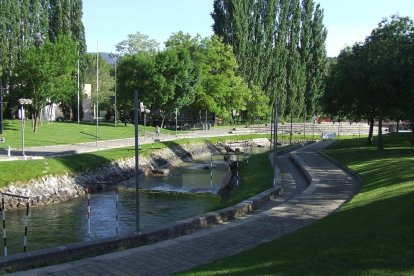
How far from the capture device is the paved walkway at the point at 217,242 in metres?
8.48

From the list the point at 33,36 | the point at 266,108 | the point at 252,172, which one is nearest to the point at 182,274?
the point at 252,172

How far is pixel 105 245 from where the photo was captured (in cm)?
998

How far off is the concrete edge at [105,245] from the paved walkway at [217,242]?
1.23 feet

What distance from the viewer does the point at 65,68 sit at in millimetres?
49000

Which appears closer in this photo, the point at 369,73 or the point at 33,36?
the point at 369,73

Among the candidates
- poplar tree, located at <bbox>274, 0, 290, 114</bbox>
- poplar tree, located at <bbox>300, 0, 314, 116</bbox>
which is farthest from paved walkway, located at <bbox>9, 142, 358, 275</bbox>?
poplar tree, located at <bbox>300, 0, 314, 116</bbox>

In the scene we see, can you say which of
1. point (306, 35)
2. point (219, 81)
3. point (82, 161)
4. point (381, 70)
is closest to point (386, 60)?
point (381, 70)

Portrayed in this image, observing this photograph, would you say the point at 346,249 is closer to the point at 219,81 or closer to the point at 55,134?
the point at 55,134

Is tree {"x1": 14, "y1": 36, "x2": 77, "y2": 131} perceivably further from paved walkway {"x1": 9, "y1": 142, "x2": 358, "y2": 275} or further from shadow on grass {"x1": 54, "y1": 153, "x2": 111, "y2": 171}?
paved walkway {"x1": 9, "y1": 142, "x2": 358, "y2": 275}

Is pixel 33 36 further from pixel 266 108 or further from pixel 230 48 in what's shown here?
pixel 266 108

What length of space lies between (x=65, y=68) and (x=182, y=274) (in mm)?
45221

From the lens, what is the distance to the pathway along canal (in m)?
15.8

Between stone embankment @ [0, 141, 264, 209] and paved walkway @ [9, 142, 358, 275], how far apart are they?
9885 millimetres

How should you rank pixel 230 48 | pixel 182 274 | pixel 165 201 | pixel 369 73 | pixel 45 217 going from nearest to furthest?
pixel 182 274, pixel 45 217, pixel 165 201, pixel 369 73, pixel 230 48
